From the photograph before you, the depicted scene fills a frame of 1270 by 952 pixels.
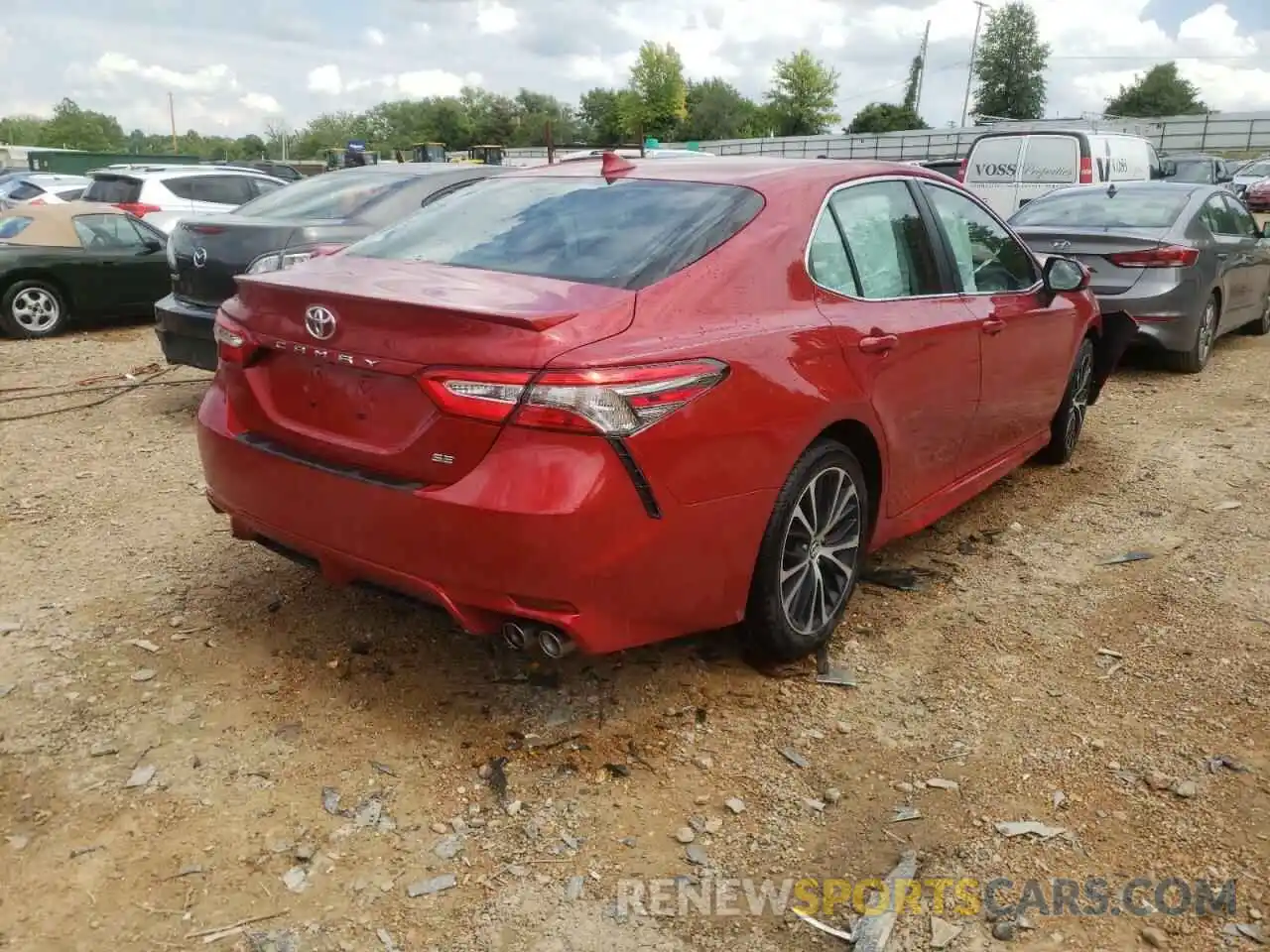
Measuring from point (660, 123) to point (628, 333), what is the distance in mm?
93015

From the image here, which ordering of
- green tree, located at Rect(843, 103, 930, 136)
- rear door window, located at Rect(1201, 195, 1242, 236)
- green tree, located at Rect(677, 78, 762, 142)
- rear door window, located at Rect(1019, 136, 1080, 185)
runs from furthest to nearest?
1. green tree, located at Rect(677, 78, 762, 142)
2. green tree, located at Rect(843, 103, 930, 136)
3. rear door window, located at Rect(1019, 136, 1080, 185)
4. rear door window, located at Rect(1201, 195, 1242, 236)

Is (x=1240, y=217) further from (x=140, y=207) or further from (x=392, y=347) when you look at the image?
(x=140, y=207)

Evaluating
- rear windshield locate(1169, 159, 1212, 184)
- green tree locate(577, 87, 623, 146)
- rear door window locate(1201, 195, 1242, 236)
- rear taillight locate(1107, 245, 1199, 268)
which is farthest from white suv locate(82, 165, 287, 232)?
green tree locate(577, 87, 623, 146)

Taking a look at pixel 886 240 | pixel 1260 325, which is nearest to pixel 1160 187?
pixel 1260 325

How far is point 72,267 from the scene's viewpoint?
10180 mm

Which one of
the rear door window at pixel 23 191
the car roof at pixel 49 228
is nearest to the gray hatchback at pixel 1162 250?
the car roof at pixel 49 228

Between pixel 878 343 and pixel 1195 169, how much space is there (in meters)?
24.8

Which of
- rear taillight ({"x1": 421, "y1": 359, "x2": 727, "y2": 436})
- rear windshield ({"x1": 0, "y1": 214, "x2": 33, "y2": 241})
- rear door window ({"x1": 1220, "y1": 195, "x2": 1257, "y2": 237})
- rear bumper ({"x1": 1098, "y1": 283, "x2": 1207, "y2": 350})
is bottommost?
rear bumper ({"x1": 1098, "y1": 283, "x2": 1207, "y2": 350})

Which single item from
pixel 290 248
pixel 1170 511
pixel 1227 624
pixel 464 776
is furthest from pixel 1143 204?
pixel 464 776

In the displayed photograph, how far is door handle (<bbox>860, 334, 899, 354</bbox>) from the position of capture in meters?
3.41

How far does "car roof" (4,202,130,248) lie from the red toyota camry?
8.02m

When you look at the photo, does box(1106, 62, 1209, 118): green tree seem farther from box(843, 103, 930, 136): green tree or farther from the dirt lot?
the dirt lot

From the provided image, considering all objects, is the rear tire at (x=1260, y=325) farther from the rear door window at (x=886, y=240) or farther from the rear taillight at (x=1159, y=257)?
the rear door window at (x=886, y=240)

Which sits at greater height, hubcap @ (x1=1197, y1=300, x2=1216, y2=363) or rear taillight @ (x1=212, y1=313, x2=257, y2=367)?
rear taillight @ (x1=212, y1=313, x2=257, y2=367)
